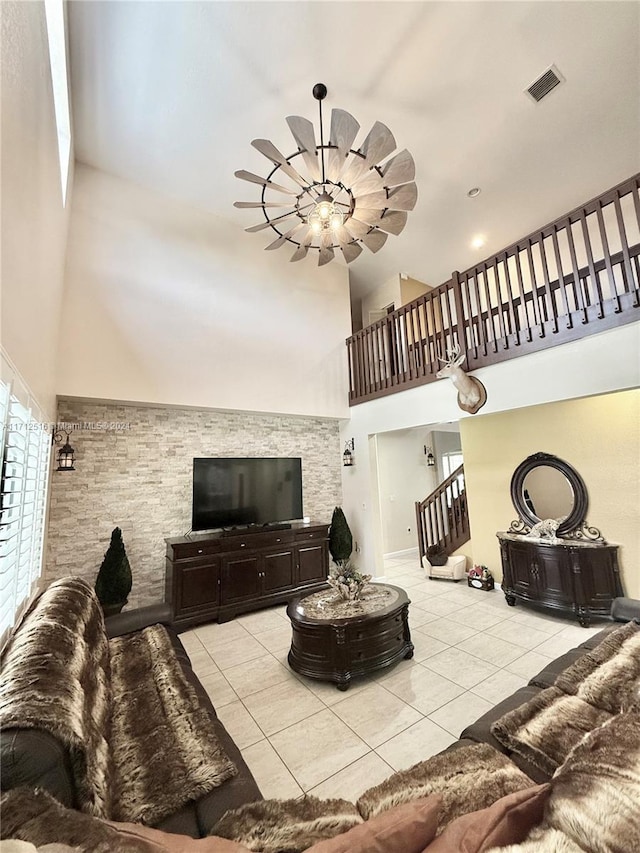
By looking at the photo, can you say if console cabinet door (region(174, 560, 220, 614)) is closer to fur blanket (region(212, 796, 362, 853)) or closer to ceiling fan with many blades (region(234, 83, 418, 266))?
fur blanket (region(212, 796, 362, 853))

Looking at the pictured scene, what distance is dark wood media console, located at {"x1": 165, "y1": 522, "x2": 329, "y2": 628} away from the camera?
4043 mm

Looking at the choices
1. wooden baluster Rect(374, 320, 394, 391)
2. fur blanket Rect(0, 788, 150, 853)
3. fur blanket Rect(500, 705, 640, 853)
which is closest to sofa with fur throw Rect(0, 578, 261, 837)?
fur blanket Rect(0, 788, 150, 853)

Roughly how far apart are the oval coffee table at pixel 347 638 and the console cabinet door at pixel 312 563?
5.83ft

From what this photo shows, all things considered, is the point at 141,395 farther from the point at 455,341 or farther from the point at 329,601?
the point at 455,341

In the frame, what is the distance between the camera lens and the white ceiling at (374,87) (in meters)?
2.97

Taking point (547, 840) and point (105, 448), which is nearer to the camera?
point (547, 840)

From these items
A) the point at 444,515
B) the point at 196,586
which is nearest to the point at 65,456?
the point at 196,586

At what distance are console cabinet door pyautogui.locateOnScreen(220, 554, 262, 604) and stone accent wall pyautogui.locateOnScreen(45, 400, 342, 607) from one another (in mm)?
797

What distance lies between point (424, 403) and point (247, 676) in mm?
3612

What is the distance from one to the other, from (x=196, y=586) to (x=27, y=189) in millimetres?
3854

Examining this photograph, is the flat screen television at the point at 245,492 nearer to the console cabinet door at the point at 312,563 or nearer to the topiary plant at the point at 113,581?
the console cabinet door at the point at 312,563

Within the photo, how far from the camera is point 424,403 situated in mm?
4695

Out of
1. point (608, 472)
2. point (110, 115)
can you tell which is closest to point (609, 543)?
point (608, 472)

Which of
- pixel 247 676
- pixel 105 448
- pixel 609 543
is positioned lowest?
pixel 247 676
